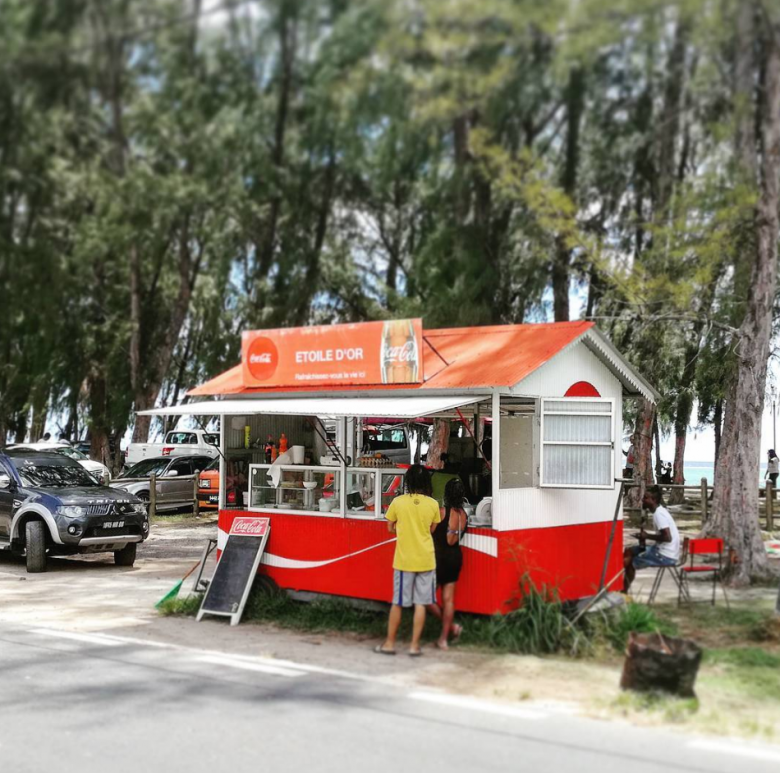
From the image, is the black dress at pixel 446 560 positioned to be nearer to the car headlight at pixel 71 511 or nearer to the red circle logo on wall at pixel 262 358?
the red circle logo on wall at pixel 262 358

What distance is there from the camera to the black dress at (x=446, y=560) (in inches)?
357

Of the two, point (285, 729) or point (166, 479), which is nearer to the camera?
point (285, 729)

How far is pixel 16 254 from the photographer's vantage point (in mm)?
17156

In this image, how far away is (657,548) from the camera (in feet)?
36.7

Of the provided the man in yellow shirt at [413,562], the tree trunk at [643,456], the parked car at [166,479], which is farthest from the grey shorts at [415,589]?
the parked car at [166,479]

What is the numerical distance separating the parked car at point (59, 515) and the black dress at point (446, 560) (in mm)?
7194

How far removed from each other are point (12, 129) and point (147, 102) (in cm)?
172

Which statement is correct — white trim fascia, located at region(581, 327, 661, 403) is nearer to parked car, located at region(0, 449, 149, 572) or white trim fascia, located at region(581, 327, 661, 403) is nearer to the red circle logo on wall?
the red circle logo on wall

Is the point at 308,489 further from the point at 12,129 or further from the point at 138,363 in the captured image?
the point at 138,363

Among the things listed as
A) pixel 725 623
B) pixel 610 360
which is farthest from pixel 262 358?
pixel 725 623

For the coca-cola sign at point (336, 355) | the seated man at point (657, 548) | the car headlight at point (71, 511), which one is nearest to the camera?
the coca-cola sign at point (336, 355)

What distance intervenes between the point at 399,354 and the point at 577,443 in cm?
216

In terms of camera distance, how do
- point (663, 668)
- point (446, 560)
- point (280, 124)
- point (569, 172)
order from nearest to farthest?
point (663, 668), point (446, 560), point (280, 124), point (569, 172)

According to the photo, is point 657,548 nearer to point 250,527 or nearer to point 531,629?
point 531,629
